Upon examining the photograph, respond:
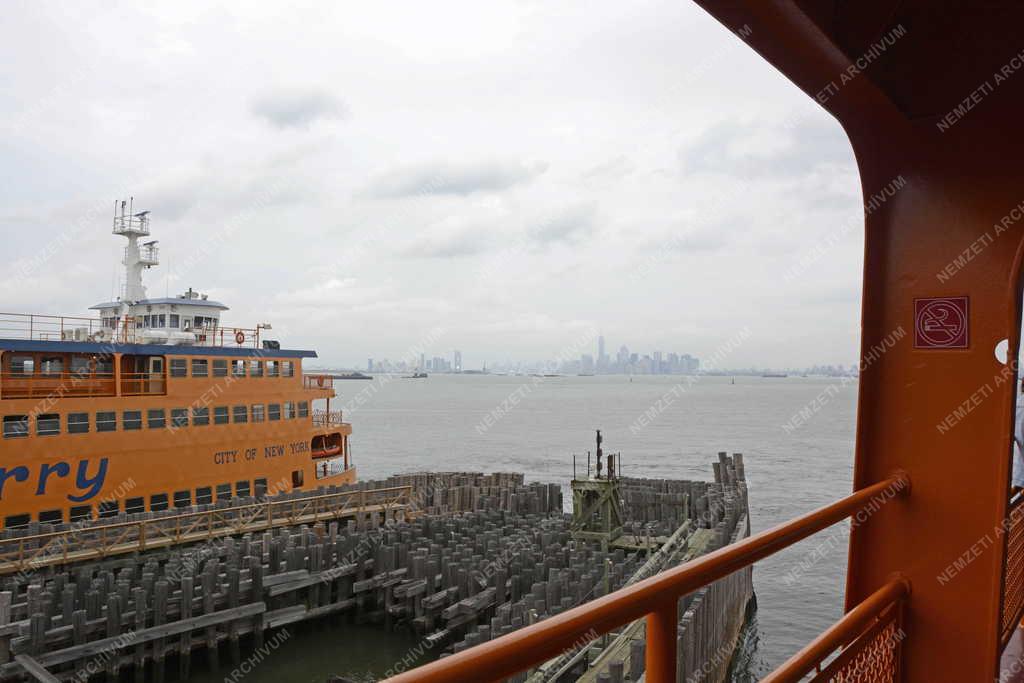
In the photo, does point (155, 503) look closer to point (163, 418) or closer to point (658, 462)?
point (163, 418)

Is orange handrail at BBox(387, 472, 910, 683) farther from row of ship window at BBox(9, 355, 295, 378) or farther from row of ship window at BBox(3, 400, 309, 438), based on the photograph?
row of ship window at BBox(9, 355, 295, 378)

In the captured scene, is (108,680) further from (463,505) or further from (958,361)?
(958,361)

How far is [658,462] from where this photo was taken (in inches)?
2207

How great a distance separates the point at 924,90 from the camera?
4047mm

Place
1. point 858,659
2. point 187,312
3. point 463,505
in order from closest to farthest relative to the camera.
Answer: point 858,659, point 463,505, point 187,312

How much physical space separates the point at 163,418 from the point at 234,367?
3.17 meters

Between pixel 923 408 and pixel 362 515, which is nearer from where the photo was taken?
pixel 923 408

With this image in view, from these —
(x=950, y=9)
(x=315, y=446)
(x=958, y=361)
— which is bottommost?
(x=315, y=446)

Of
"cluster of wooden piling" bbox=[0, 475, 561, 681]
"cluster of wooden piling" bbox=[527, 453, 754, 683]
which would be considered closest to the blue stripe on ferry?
"cluster of wooden piling" bbox=[0, 475, 561, 681]

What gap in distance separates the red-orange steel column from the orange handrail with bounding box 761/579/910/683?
30 cm

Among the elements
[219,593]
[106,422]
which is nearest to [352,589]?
[219,593]

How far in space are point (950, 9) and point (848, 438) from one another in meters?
77.2

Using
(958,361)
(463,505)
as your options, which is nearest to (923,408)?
(958,361)

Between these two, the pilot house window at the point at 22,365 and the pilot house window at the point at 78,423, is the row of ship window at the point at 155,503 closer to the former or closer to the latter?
the pilot house window at the point at 78,423
